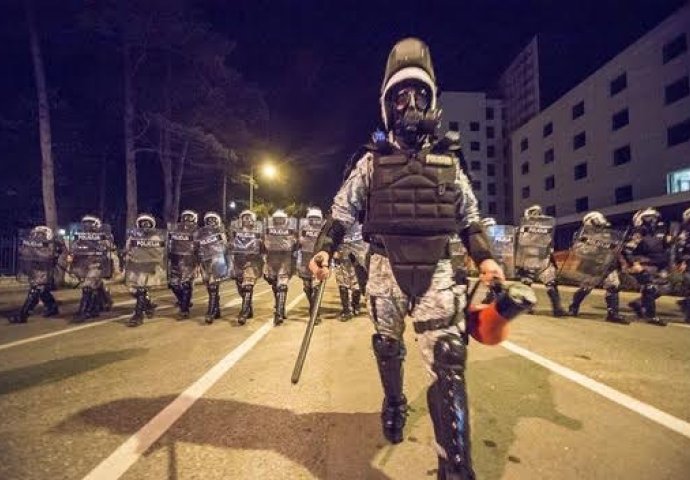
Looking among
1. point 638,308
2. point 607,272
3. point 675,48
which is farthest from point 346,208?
point 675,48

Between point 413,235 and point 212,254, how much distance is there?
665 centimetres

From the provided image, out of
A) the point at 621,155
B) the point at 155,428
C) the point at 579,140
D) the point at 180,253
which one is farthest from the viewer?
the point at 579,140

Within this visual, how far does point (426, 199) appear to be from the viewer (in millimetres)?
2762

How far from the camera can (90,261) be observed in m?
8.93

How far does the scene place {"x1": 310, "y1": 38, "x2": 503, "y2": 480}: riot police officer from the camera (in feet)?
8.69

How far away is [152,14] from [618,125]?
30871 mm

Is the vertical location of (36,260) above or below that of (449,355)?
above

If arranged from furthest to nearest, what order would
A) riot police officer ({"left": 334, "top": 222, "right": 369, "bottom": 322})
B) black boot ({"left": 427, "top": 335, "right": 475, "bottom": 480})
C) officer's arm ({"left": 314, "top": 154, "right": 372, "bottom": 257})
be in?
riot police officer ({"left": 334, "top": 222, "right": 369, "bottom": 322}) → officer's arm ({"left": 314, "top": 154, "right": 372, "bottom": 257}) → black boot ({"left": 427, "top": 335, "right": 475, "bottom": 480})

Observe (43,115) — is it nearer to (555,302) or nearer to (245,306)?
(245,306)

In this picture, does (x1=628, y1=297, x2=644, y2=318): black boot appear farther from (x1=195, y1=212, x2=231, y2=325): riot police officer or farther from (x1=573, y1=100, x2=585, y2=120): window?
(x1=573, y1=100, x2=585, y2=120): window

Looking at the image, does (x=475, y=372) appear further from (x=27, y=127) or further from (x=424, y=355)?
(x=27, y=127)

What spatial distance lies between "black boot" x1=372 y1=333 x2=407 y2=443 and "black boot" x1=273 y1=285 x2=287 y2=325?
5.21m

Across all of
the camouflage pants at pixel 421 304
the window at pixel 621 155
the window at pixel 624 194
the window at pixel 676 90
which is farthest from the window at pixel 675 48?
the camouflage pants at pixel 421 304

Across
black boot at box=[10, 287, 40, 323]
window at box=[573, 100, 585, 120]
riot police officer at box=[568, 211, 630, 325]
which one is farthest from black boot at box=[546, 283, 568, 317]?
window at box=[573, 100, 585, 120]
